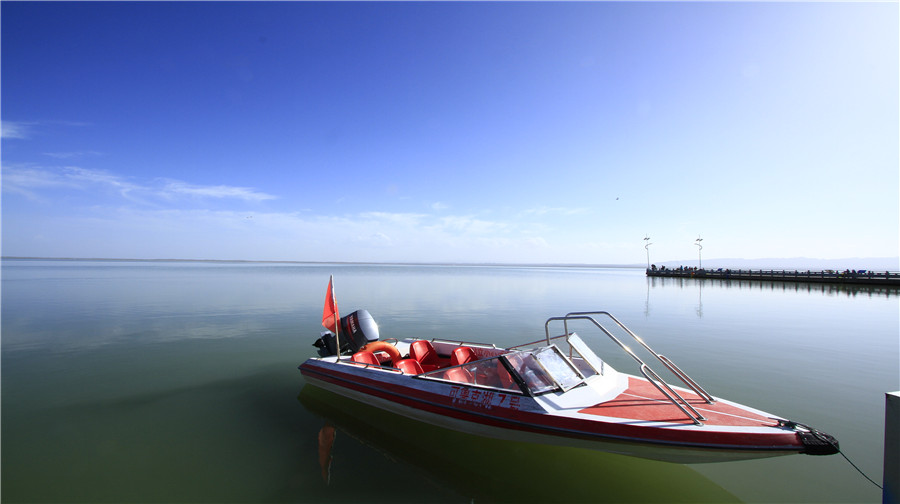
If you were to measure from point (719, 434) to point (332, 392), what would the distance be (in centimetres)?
669

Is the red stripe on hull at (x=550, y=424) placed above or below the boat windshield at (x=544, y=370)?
below

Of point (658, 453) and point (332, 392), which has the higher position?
point (658, 453)

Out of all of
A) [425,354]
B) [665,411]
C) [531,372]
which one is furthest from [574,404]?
[425,354]

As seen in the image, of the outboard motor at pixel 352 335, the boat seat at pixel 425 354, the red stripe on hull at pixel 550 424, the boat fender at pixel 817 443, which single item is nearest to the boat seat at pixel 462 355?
the boat seat at pixel 425 354

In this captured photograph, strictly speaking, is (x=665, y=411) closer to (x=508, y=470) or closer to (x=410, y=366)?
(x=508, y=470)

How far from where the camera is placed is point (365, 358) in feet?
26.2

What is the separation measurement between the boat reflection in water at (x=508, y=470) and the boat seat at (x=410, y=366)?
42.6 inches

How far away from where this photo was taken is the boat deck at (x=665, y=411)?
447 cm

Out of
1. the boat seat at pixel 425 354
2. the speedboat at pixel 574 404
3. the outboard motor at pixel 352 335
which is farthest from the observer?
the outboard motor at pixel 352 335

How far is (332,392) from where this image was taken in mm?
7875

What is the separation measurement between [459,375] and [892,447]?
499 cm

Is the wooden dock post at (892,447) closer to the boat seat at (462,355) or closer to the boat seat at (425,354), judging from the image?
the boat seat at (462,355)

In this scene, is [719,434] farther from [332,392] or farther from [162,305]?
[162,305]

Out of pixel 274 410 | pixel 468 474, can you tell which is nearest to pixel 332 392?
pixel 274 410
